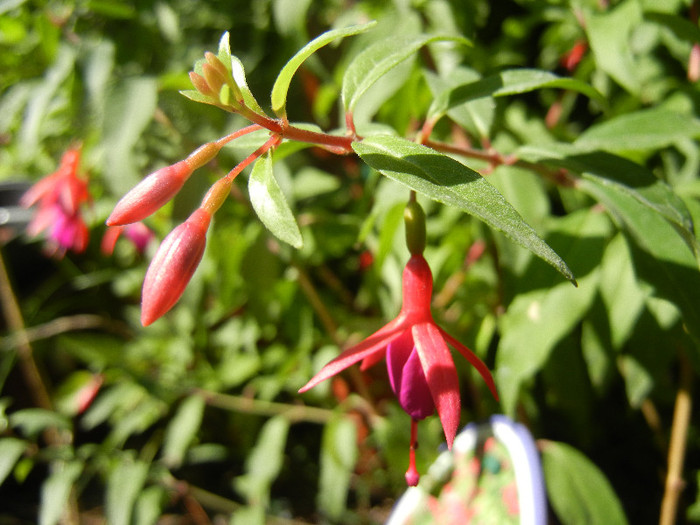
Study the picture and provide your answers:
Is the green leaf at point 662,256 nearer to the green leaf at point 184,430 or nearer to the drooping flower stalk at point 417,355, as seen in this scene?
the drooping flower stalk at point 417,355

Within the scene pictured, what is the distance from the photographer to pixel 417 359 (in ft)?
1.18

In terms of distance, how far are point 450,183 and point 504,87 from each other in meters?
0.18

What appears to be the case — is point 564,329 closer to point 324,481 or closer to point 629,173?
point 629,173

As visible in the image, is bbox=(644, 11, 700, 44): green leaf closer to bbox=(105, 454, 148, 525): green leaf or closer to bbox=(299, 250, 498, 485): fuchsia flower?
bbox=(299, 250, 498, 485): fuchsia flower

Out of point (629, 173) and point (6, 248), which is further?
point (6, 248)

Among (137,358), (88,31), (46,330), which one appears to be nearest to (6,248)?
(46,330)

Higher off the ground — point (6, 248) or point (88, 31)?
point (88, 31)

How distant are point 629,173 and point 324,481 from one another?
0.75 metres

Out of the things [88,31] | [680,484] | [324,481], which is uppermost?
[88,31]

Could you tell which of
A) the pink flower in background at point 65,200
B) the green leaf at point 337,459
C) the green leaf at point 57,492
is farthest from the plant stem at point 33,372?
the green leaf at point 337,459

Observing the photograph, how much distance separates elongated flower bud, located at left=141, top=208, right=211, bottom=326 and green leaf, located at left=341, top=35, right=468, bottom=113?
157 mm

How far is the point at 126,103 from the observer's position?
2.15ft

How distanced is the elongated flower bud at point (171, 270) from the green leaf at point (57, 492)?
741mm

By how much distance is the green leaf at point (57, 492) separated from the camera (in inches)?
32.8
